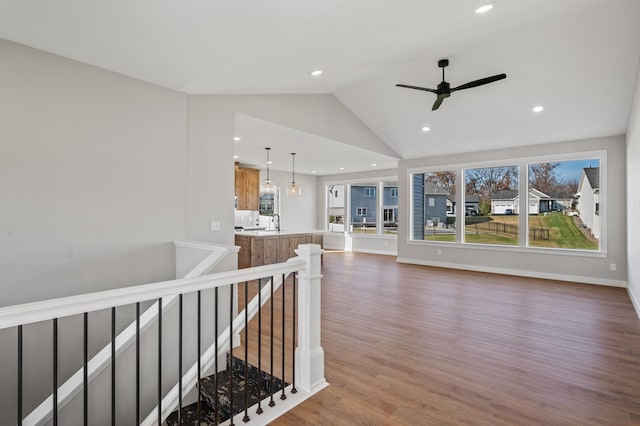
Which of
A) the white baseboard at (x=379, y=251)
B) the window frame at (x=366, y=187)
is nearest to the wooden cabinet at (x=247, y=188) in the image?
the window frame at (x=366, y=187)

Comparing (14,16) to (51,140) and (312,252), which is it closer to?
(51,140)

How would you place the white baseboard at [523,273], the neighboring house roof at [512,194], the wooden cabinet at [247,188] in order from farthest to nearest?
1. the wooden cabinet at [247,188]
2. the neighboring house roof at [512,194]
3. the white baseboard at [523,273]

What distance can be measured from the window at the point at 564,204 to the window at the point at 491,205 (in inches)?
12.4

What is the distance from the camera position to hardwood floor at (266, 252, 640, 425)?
2148mm

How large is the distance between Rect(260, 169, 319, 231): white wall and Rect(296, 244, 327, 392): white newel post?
784 cm

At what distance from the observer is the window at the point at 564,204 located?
19.9ft

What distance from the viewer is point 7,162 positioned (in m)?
2.63

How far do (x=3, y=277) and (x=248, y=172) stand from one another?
6380mm

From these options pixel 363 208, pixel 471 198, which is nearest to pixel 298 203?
pixel 363 208

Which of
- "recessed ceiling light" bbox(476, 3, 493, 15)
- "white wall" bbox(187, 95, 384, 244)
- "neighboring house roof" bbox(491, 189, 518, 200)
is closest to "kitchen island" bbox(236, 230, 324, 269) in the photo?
"white wall" bbox(187, 95, 384, 244)

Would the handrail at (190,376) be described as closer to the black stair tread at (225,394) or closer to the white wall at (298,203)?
the black stair tread at (225,394)

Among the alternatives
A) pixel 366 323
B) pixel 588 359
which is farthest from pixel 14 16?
pixel 588 359

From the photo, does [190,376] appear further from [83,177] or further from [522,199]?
[522,199]

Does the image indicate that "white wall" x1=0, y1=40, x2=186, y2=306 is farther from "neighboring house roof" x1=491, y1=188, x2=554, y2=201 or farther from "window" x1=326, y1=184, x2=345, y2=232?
"window" x1=326, y1=184, x2=345, y2=232
